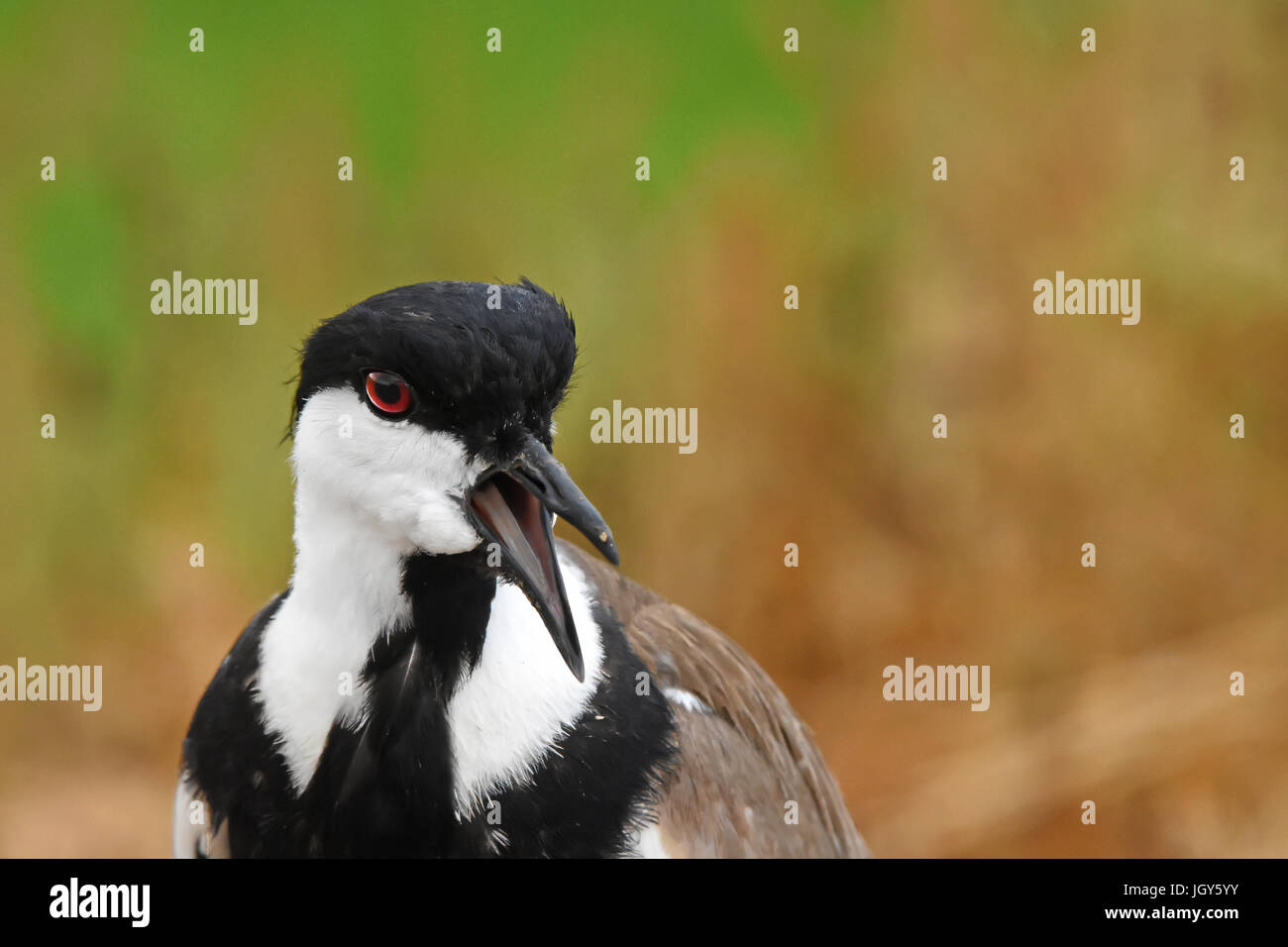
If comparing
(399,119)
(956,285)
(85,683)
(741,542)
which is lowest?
(85,683)

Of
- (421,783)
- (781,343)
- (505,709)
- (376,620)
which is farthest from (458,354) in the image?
(781,343)

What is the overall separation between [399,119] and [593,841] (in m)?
2.73

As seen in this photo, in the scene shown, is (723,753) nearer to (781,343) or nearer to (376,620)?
(376,620)

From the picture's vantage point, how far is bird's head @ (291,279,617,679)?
2.00 m

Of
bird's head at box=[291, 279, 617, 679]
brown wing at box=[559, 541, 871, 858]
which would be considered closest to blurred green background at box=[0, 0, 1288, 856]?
brown wing at box=[559, 541, 871, 858]

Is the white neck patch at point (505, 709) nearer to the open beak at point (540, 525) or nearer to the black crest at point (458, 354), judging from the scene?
the open beak at point (540, 525)

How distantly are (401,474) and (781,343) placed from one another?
8.49 ft

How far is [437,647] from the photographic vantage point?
2.15m

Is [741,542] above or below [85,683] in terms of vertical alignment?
above

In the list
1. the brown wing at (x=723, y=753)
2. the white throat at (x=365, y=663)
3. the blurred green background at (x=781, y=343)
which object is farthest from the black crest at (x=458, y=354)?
the blurred green background at (x=781, y=343)

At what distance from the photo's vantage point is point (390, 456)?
2.01 meters

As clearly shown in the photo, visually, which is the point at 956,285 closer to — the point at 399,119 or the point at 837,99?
the point at 837,99

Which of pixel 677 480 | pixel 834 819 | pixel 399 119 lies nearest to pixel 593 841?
pixel 834 819

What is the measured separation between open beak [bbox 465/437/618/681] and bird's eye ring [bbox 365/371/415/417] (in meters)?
0.17
